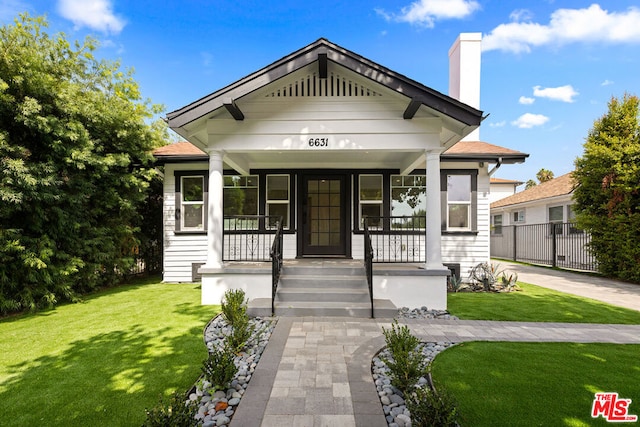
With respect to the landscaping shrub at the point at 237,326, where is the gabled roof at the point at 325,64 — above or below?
above

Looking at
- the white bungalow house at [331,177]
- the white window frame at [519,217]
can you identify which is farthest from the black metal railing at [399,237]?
the white window frame at [519,217]

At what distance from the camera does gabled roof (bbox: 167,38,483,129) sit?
16.7 feet

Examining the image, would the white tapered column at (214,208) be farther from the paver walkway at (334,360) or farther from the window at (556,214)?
the window at (556,214)

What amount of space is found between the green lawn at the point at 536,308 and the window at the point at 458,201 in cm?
193

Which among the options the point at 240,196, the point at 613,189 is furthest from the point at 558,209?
the point at 240,196

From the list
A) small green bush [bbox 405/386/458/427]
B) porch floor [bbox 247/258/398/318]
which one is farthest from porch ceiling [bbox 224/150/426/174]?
small green bush [bbox 405/386/458/427]

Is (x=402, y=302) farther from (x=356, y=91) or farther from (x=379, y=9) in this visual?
(x=379, y=9)

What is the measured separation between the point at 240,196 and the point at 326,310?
438 centimetres

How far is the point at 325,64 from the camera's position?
17.0 ft

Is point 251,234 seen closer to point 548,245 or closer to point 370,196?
point 370,196

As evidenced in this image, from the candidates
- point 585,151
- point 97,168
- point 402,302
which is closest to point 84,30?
point 97,168

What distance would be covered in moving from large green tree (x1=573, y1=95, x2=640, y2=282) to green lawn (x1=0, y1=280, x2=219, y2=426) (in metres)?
11.4

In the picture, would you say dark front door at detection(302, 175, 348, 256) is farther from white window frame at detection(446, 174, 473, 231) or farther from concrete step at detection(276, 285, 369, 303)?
white window frame at detection(446, 174, 473, 231)

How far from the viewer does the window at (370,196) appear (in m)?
7.88
